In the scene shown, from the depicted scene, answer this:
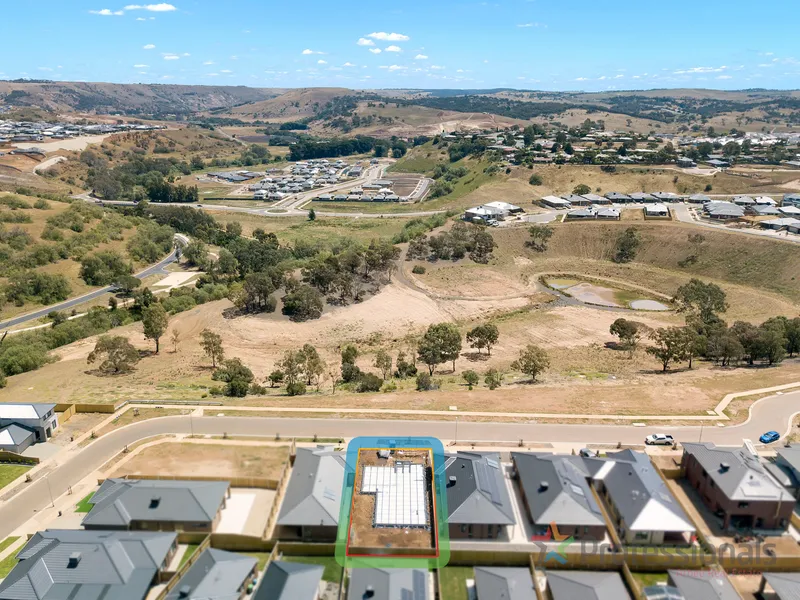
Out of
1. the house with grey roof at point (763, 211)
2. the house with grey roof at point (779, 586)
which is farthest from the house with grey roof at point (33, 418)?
the house with grey roof at point (763, 211)

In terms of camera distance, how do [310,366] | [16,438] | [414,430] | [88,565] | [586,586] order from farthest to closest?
[310,366] → [414,430] → [16,438] → [88,565] → [586,586]

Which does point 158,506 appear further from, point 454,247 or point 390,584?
point 454,247

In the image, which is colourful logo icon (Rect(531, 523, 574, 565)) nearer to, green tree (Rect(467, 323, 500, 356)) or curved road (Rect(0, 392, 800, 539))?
curved road (Rect(0, 392, 800, 539))

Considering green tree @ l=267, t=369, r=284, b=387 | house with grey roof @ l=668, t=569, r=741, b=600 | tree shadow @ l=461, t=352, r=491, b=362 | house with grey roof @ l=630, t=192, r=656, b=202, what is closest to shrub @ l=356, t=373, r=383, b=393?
green tree @ l=267, t=369, r=284, b=387

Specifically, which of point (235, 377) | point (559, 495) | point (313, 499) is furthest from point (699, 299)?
point (313, 499)

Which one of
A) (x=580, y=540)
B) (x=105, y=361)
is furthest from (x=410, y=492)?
(x=105, y=361)

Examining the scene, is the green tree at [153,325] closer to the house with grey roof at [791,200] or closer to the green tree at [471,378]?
the green tree at [471,378]
